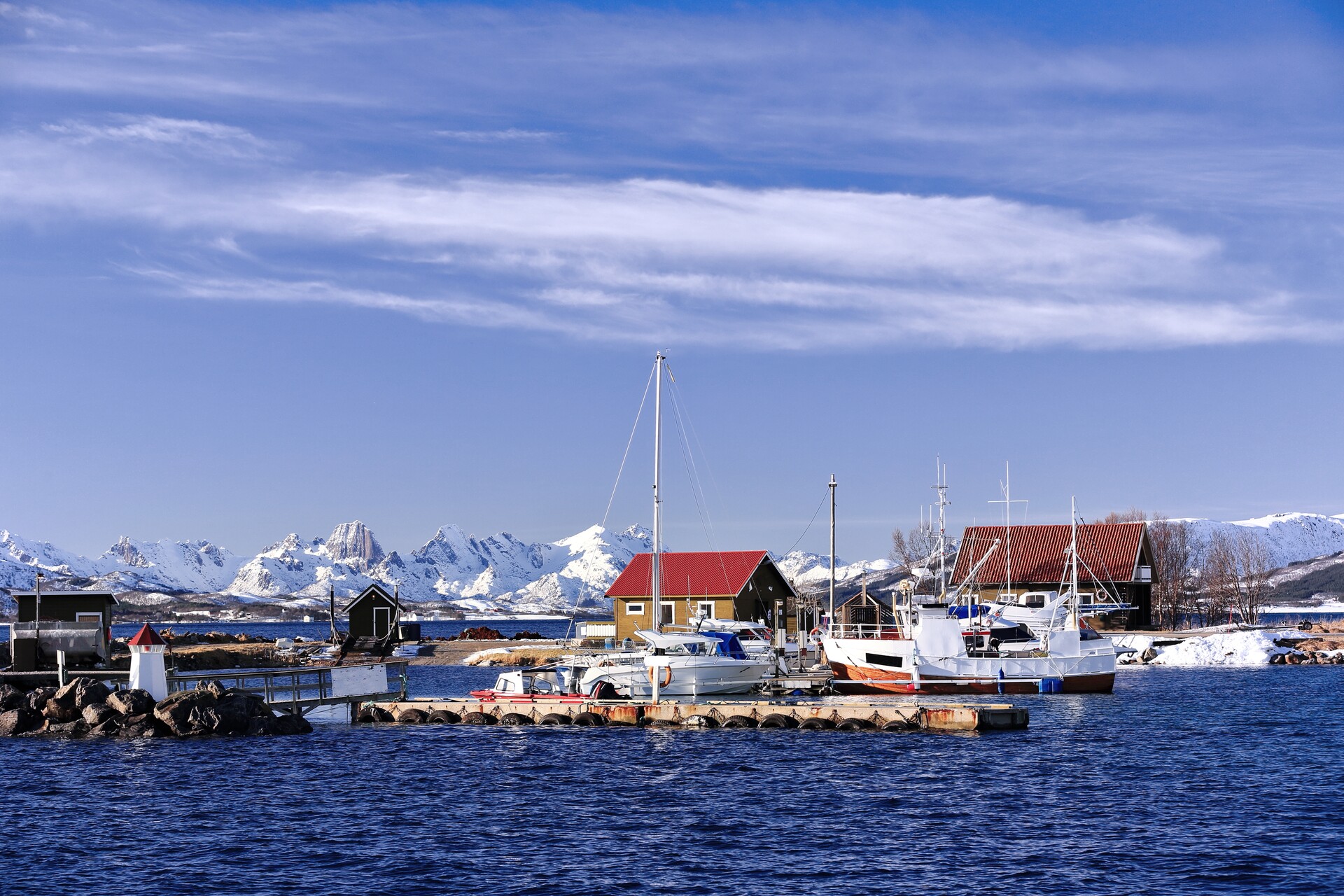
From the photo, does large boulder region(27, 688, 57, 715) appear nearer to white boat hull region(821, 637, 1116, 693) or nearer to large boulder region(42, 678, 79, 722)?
large boulder region(42, 678, 79, 722)

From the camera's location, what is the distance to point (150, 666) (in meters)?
47.1

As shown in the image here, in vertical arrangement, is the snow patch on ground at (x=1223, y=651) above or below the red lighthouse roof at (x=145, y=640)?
below

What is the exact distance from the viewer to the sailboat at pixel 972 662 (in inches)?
2247

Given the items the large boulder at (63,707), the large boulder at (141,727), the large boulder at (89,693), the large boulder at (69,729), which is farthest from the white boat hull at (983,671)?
the large boulder at (63,707)

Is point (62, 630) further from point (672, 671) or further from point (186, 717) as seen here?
point (672, 671)

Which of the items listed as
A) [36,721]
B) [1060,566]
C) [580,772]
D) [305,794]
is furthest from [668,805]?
[1060,566]

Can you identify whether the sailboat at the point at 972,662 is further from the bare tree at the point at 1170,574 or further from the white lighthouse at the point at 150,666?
the bare tree at the point at 1170,574

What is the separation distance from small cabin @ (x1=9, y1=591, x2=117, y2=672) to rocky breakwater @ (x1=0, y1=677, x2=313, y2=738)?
10.4 meters

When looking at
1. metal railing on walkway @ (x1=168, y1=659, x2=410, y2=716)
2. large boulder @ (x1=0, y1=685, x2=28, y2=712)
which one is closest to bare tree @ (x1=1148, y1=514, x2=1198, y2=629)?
metal railing on walkway @ (x1=168, y1=659, x2=410, y2=716)

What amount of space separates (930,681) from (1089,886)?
34.3 meters

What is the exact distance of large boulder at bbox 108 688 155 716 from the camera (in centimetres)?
4491

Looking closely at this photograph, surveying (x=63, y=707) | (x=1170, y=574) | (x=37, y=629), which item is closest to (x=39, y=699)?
(x=63, y=707)

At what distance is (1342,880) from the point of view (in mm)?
23188

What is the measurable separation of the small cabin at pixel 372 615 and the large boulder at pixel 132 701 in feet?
177
